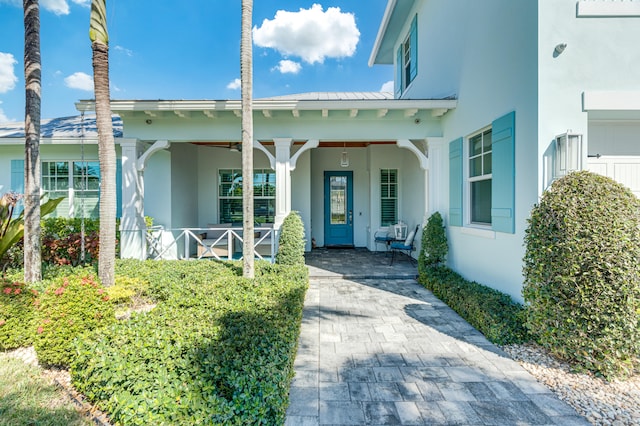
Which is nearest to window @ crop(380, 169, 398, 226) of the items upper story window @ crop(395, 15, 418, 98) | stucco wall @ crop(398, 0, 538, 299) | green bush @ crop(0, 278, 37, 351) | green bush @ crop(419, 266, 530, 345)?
upper story window @ crop(395, 15, 418, 98)

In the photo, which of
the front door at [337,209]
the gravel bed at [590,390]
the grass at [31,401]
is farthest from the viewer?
the front door at [337,209]

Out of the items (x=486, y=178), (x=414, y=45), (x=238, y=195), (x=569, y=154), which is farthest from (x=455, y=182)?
(x=238, y=195)

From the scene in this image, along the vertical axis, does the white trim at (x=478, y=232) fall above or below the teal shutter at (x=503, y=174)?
below

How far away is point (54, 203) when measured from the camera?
560cm

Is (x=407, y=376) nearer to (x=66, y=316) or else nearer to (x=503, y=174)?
(x=503, y=174)

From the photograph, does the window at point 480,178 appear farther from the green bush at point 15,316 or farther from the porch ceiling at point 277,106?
the green bush at point 15,316

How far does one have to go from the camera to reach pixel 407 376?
9.78 ft

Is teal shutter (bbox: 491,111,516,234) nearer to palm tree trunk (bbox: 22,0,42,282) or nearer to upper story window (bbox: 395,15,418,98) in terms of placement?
upper story window (bbox: 395,15,418,98)

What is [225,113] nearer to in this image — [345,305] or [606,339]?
[345,305]

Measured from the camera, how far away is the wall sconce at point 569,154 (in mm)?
3584

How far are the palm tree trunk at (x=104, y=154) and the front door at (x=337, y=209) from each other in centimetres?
714

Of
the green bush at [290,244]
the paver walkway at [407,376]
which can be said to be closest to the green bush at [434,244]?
the paver walkway at [407,376]

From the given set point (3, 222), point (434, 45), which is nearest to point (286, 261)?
point (3, 222)

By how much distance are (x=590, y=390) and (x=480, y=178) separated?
3.28 meters
